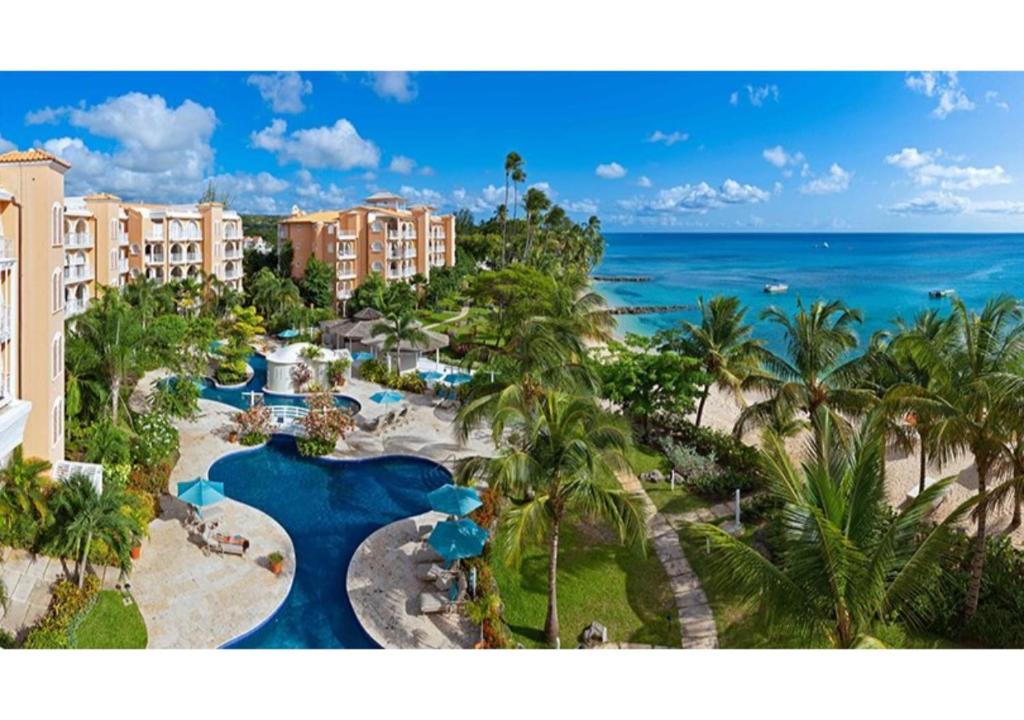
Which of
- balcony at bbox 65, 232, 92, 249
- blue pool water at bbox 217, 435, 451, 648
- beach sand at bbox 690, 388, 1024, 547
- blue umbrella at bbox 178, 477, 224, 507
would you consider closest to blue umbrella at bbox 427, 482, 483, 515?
blue pool water at bbox 217, 435, 451, 648

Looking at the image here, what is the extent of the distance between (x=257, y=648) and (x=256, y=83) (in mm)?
13336

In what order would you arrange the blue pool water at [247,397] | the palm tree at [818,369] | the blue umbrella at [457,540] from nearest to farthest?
the blue umbrella at [457,540] → the palm tree at [818,369] → the blue pool water at [247,397]

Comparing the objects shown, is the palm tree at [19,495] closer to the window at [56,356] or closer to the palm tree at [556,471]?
the window at [56,356]

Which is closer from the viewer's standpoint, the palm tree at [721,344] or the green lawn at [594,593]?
the green lawn at [594,593]

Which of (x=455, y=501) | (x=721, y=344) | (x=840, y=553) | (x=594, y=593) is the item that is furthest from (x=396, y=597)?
(x=721, y=344)

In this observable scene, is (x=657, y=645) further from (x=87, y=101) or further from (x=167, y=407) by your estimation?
(x=87, y=101)

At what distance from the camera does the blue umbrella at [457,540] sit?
1052 centimetres

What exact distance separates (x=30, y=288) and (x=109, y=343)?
2.90 m

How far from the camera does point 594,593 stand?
10.5m

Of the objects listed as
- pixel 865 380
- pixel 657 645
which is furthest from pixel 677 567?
pixel 865 380

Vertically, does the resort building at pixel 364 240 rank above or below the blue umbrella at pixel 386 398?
above

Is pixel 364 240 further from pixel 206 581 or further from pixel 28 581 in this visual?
pixel 28 581

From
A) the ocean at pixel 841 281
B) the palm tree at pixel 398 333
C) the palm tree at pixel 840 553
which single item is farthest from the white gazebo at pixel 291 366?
the palm tree at pixel 840 553

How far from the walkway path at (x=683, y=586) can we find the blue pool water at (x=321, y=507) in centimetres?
434
